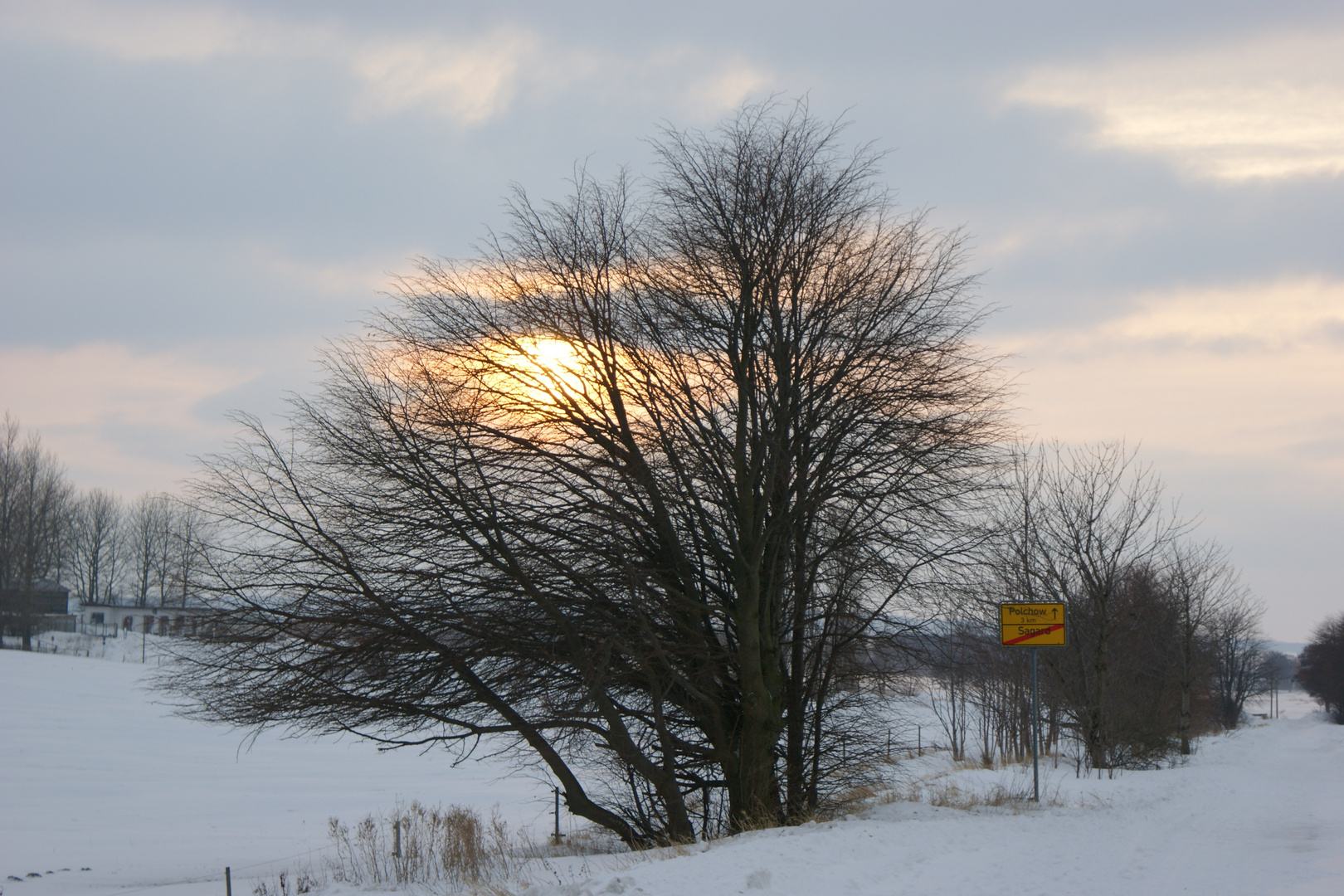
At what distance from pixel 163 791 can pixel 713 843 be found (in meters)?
29.4

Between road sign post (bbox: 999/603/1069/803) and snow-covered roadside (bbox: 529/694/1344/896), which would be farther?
road sign post (bbox: 999/603/1069/803)

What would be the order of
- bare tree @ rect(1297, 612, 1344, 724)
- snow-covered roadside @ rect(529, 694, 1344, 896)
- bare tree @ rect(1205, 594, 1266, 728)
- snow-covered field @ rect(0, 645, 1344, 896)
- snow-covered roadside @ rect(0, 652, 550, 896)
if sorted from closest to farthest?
snow-covered roadside @ rect(529, 694, 1344, 896), snow-covered field @ rect(0, 645, 1344, 896), snow-covered roadside @ rect(0, 652, 550, 896), bare tree @ rect(1205, 594, 1266, 728), bare tree @ rect(1297, 612, 1344, 724)

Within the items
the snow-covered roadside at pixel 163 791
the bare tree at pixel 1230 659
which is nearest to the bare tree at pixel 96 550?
the snow-covered roadside at pixel 163 791

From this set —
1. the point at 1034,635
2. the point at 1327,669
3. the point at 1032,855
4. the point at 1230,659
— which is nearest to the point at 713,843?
the point at 1032,855

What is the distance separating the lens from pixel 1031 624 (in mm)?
17672

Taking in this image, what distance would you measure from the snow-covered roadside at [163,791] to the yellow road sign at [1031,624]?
43.7 feet

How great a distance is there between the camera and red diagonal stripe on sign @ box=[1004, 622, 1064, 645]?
17.4 meters

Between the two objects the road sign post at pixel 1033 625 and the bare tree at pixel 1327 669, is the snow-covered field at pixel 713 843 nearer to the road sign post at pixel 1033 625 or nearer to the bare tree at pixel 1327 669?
the road sign post at pixel 1033 625

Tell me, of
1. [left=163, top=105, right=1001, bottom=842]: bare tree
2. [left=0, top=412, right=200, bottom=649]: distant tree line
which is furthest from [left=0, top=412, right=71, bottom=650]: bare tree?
[left=163, top=105, right=1001, bottom=842]: bare tree

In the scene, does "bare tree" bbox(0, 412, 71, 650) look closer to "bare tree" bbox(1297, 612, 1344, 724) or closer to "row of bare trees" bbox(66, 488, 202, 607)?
"row of bare trees" bbox(66, 488, 202, 607)

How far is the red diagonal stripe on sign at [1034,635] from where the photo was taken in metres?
17.4

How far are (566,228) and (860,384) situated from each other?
17.1ft

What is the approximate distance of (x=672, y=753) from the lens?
48.2 ft

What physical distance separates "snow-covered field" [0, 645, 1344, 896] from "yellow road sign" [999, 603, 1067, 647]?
277cm
